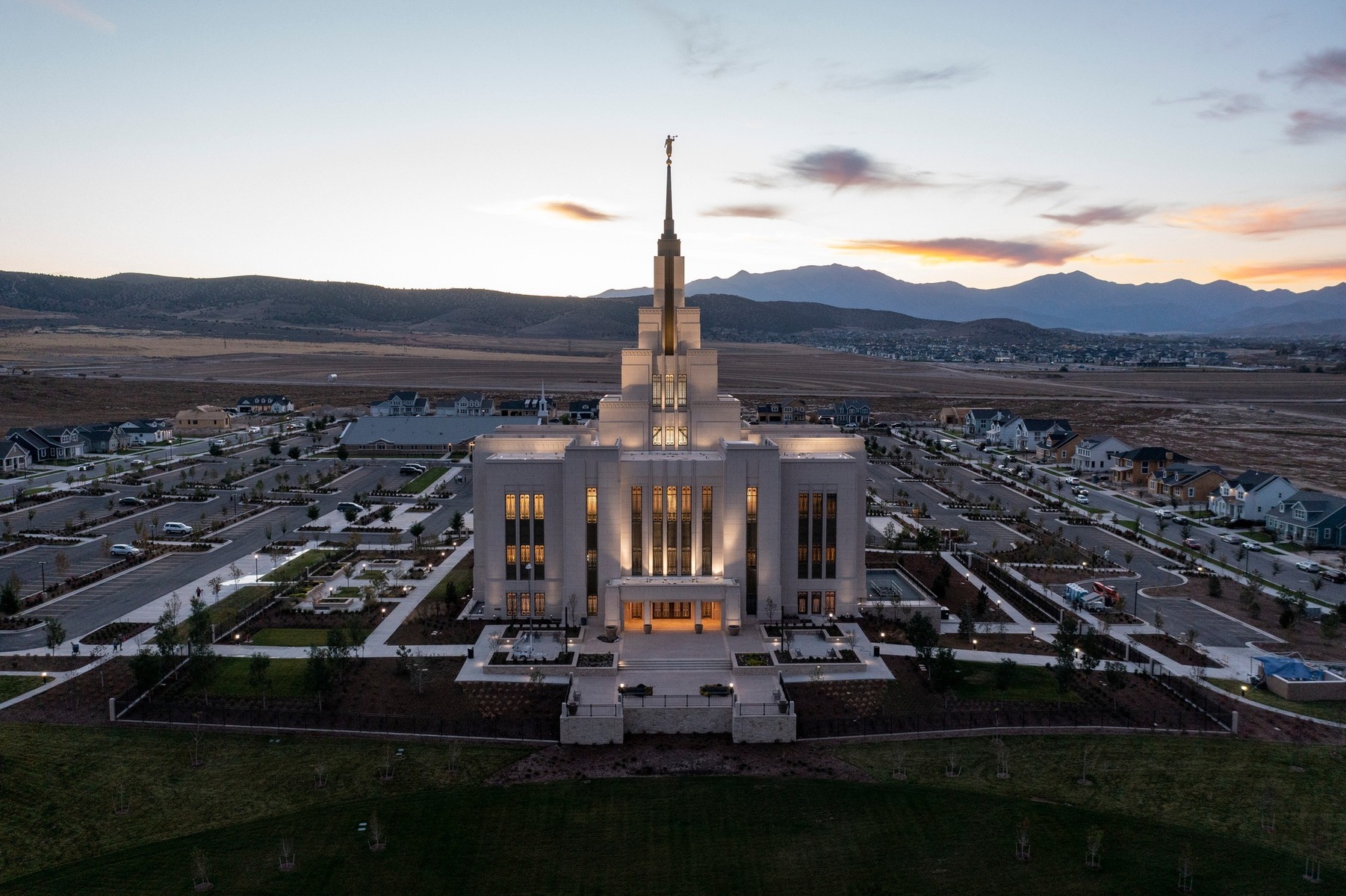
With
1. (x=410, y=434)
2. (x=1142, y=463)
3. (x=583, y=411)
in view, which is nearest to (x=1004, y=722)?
(x=1142, y=463)

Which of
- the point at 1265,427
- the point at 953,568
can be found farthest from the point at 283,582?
the point at 1265,427

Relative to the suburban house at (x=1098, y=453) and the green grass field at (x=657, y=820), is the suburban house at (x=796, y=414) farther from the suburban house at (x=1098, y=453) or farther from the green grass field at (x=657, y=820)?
the green grass field at (x=657, y=820)

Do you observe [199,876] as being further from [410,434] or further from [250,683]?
[410,434]

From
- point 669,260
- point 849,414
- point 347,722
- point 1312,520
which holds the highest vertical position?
point 669,260

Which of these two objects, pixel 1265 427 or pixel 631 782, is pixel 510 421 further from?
pixel 1265 427

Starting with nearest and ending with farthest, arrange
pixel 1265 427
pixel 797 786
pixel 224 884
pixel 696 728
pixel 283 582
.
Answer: pixel 224 884 < pixel 797 786 < pixel 696 728 < pixel 283 582 < pixel 1265 427

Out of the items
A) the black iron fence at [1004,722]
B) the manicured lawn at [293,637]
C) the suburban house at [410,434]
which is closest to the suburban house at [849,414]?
the suburban house at [410,434]

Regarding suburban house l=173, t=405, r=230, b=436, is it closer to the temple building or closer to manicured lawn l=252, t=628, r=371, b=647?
manicured lawn l=252, t=628, r=371, b=647
